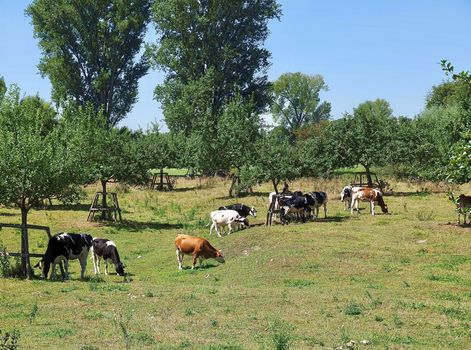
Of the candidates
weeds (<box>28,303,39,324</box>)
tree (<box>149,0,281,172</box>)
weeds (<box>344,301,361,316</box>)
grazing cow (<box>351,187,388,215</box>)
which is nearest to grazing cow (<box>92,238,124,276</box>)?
weeds (<box>28,303,39,324</box>)

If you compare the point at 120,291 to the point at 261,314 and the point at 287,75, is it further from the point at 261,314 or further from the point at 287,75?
the point at 287,75

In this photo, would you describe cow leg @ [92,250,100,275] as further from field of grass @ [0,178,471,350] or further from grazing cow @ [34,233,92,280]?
grazing cow @ [34,233,92,280]

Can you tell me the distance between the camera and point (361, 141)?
51.9 m

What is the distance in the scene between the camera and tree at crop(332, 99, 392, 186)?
169ft

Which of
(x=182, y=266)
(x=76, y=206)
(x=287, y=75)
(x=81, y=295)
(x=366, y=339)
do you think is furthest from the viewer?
(x=287, y=75)

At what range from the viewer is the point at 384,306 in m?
16.4

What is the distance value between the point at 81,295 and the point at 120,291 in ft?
4.11

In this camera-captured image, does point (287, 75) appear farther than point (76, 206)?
Yes

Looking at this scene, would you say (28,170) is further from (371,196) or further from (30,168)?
(371,196)

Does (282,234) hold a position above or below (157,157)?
below

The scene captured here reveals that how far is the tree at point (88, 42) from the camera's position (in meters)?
70.0

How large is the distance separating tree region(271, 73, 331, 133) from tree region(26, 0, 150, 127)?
7464 cm

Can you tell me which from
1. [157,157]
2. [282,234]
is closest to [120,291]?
[282,234]

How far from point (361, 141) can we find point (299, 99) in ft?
312
